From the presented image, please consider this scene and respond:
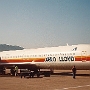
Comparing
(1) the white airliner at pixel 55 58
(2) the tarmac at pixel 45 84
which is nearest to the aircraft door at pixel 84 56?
(1) the white airliner at pixel 55 58

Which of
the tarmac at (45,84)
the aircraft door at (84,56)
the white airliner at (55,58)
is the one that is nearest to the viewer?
the tarmac at (45,84)

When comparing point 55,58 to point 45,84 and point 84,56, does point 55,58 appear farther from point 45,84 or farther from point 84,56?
point 45,84

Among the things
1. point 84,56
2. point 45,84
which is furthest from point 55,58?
point 45,84

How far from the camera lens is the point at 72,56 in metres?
33.9

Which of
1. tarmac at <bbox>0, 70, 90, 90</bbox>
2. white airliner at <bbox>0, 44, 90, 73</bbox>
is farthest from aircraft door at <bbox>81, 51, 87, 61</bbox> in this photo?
tarmac at <bbox>0, 70, 90, 90</bbox>

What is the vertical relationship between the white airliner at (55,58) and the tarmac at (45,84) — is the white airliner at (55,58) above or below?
above

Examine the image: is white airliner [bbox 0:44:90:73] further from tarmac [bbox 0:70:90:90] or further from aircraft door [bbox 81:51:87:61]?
tarmac [bbox 0:70:90:90]

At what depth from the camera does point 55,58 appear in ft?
116

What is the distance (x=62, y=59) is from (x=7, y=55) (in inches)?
550

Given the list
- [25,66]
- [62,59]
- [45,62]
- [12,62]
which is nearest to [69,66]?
[62,59]

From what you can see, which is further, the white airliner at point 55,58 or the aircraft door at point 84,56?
the white airliner at point 55,58

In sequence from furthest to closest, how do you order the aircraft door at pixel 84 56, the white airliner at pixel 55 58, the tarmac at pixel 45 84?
the white airliner at pixel 55 58 < the aircraft door at pixel 84 56 < the tarmac at pixel 45 84

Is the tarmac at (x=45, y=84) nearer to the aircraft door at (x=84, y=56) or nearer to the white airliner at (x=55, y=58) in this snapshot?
the aircraft door at (x=84, y=56)

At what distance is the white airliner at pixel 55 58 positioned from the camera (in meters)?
33.2
